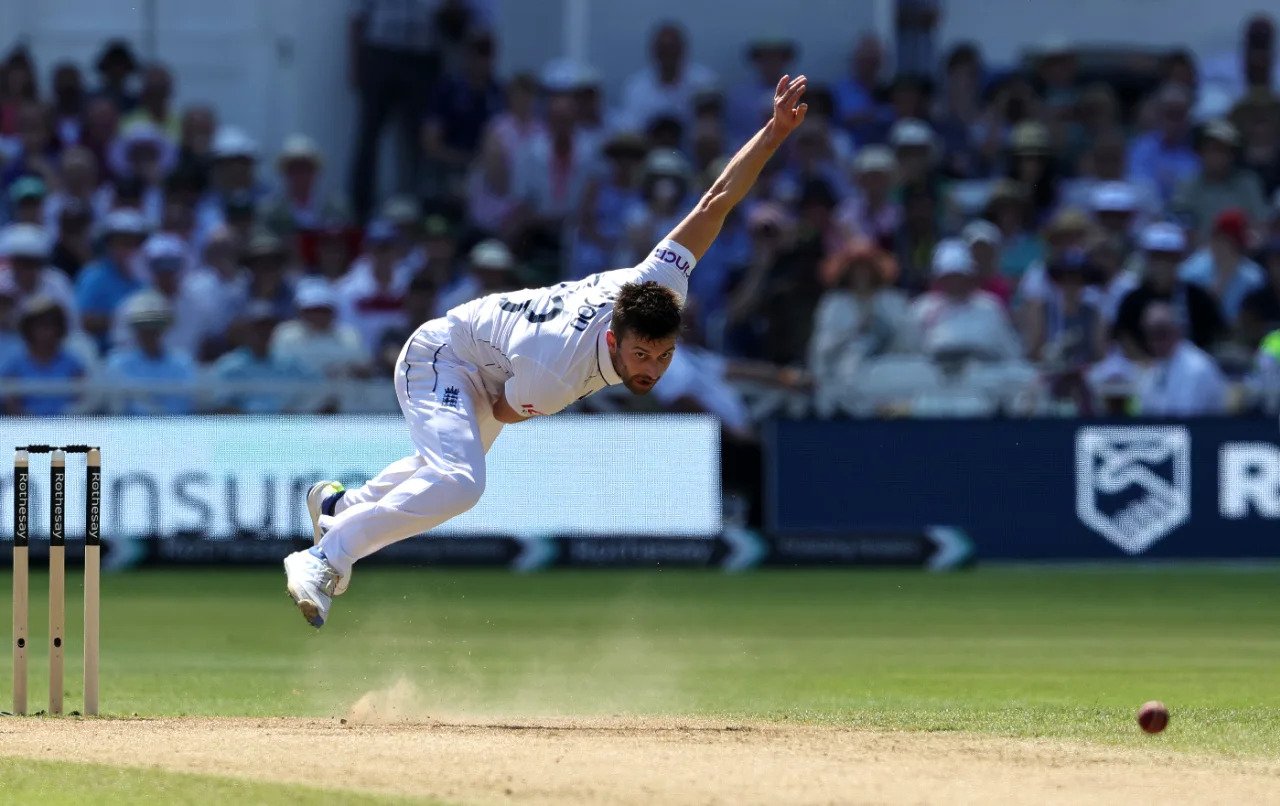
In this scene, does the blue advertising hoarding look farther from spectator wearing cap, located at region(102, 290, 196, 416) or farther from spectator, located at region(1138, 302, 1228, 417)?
spectator wearing cap, located at region(102, 290, 196, 416)

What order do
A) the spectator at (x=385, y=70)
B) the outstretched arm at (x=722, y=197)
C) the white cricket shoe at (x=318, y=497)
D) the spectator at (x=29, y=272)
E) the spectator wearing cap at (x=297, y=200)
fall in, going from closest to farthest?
the outstretched arm at (x=722, y=197)
the white cricket shoe at (x=318, y=497)
the spectator at (x=29, y=272)
the spectator wearing cap at (x=297, y=200)
the spectator at (x=385, y=70)

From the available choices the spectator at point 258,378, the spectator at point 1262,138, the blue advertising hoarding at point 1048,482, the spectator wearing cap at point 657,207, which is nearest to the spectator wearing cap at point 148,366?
the spectator at point 258,378

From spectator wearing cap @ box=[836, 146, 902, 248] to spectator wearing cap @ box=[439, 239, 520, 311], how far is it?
2.86 metres

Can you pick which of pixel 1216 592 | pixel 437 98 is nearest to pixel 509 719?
pixel 1216 592

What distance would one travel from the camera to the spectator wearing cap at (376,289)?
688 inches

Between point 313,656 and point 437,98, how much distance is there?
975cm

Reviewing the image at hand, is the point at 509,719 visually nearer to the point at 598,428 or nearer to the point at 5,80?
the point at 598,428

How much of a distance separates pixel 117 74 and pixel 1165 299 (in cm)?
957

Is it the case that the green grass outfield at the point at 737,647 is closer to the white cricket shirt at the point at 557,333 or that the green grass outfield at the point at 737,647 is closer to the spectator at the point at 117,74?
the white cricket shirt at the point at 557,333

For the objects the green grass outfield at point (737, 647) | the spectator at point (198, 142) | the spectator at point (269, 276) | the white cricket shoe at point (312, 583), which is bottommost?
the green grass outfield at point (737, 647)

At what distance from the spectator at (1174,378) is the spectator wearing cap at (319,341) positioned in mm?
5994

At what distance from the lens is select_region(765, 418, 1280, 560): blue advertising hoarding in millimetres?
16109

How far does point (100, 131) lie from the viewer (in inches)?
760

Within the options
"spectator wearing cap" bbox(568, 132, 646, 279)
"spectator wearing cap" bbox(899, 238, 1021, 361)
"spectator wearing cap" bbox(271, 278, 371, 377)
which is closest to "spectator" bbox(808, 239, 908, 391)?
"spectator wearing cap" bbox(899, 238, 1021, 361)
